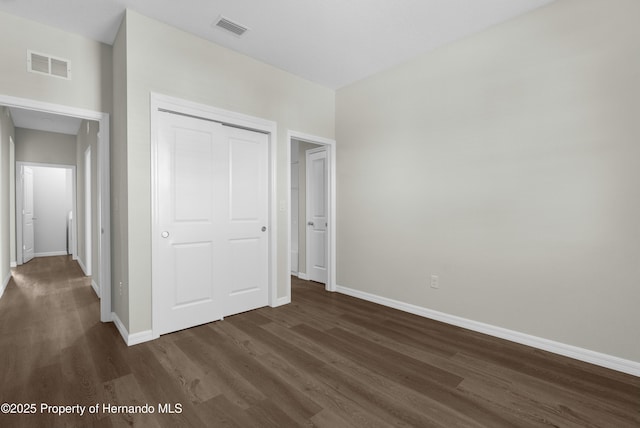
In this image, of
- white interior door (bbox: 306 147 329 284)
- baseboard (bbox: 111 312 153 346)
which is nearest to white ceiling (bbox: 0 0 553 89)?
white interior door (bbox: 306 147 329 284)

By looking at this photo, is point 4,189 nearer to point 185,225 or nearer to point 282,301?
point 185,225

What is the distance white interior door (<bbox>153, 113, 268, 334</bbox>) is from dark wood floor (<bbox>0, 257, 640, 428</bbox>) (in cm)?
30

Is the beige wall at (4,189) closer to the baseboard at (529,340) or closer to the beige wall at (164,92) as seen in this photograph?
the beige wall at (164,92)

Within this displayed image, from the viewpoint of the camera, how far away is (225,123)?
133 inches

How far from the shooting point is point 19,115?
16.9 ft

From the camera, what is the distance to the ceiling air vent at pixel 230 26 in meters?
2.81

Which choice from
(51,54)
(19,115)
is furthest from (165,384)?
(19,115)

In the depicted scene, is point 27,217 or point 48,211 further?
point 48,211

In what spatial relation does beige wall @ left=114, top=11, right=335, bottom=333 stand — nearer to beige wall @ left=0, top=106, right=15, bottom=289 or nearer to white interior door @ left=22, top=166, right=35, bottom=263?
beige wall @ left=0, top=106, right=15, bottom=289

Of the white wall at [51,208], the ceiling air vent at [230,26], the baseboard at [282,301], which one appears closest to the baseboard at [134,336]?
the baseboard at [282,301]

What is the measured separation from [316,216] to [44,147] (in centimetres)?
607

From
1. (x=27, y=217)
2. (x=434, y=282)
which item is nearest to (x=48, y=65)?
(x=434, y=282)

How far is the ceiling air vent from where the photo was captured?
281 cm

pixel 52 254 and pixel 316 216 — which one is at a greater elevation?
pixel 316 216
